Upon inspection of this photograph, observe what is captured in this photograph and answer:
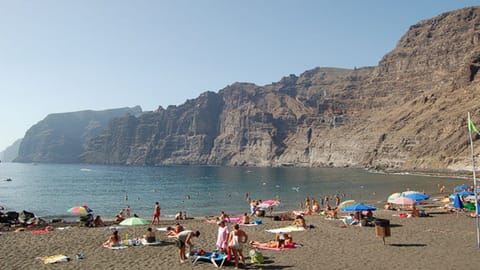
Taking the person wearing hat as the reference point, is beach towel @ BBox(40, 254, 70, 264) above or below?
below

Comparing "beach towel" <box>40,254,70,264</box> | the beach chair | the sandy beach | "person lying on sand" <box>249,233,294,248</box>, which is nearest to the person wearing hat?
the beach chair

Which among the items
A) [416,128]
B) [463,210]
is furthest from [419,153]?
[463,210]

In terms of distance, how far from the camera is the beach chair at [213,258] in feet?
49.8

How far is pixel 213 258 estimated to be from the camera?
1545 centimetres

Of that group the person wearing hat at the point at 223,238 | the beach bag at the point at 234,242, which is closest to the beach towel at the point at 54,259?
the person wearing hat at the point at 223,238

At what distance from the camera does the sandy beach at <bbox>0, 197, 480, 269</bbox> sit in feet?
50.1

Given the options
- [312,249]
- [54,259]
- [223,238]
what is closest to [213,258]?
[223,238]

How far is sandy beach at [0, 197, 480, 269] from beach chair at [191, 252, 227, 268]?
19 centimetres

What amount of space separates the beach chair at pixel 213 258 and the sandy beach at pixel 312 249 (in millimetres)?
193

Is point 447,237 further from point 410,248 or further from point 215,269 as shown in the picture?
point 215,269

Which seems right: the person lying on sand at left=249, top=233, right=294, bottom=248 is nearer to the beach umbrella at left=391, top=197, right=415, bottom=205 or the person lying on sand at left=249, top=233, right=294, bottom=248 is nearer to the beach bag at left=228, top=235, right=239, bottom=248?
the beach bag at left=228, top=235, right=239, bottom=248

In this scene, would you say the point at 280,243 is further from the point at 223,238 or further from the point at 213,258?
the point at 213,258

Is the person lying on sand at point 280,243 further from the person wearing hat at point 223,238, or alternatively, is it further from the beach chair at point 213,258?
the beach chair at point 213,258

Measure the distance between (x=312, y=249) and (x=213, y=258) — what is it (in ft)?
16.4
